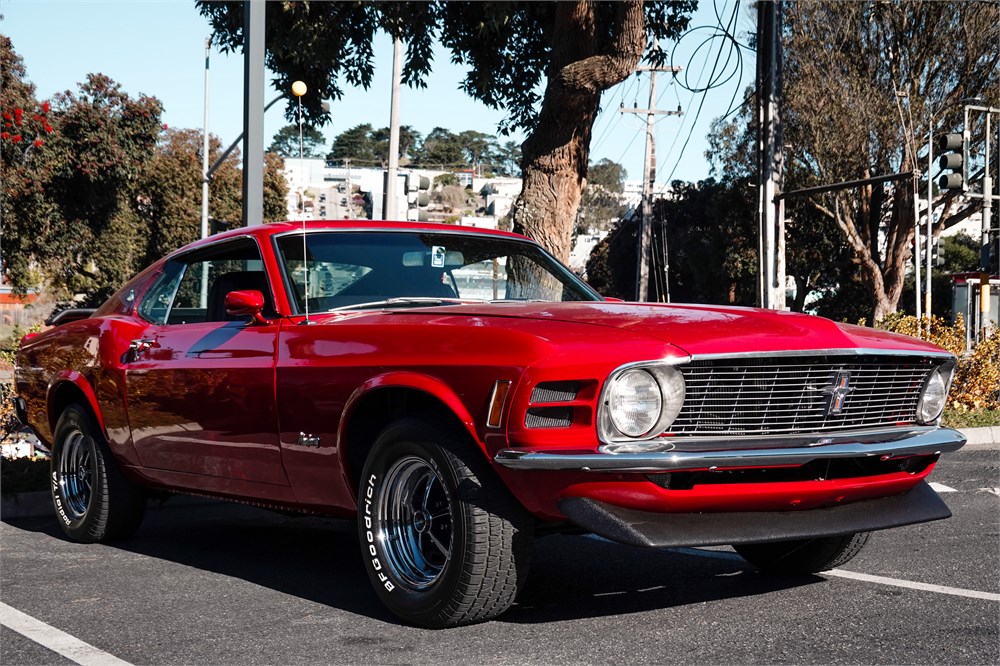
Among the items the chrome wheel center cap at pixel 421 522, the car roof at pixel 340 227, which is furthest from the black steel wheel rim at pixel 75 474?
the chrome wheel center cap at pixel 421 522

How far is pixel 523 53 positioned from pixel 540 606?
1228 centimetres

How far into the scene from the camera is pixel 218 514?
7762 mm

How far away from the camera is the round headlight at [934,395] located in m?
4.89

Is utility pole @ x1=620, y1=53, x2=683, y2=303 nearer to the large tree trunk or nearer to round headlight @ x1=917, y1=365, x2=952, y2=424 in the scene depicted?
the large tree trunk

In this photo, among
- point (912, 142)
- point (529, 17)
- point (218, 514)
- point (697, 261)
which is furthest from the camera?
point (697, 261)

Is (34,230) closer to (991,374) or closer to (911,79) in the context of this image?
(991,374)

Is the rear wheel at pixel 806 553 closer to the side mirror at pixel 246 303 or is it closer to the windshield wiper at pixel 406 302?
the windshield wiper at pixel 406 302

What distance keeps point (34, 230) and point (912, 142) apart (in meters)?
23.3

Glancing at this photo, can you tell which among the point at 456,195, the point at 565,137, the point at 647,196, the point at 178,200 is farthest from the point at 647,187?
the point at 456,195

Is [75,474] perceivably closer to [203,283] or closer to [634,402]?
[203,283]

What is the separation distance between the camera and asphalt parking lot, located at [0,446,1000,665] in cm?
408

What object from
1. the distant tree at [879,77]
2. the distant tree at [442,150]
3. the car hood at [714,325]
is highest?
the distant tree at [442,150]

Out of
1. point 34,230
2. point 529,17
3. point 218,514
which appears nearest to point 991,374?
point 529,17

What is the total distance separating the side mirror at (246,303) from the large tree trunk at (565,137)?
7.17m
